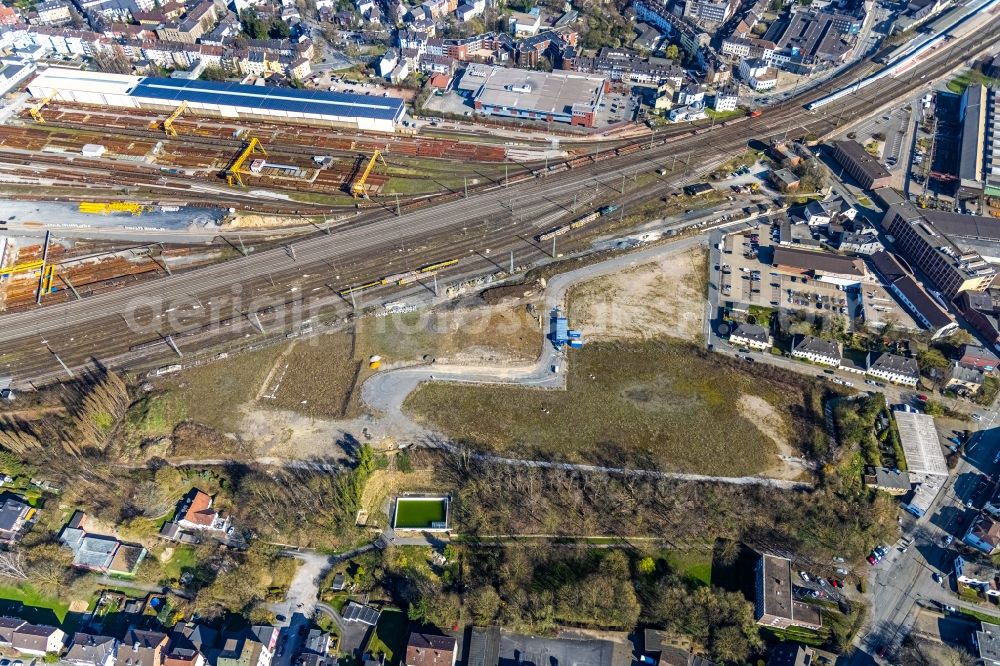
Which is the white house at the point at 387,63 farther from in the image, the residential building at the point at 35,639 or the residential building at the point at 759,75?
the residential building at the point at 35,639

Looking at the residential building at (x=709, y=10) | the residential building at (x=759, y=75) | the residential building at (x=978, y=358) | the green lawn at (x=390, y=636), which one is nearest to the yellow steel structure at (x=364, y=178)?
the green lawn at (x=390, y=636)

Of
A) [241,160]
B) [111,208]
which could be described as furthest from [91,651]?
[241,160]

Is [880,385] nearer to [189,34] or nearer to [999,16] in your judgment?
[999,16]

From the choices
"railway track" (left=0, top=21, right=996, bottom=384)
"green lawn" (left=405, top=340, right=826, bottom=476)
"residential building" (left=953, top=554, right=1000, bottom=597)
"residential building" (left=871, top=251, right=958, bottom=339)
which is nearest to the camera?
"residential building" (left=953, top=554, right=1000, bottom=597)

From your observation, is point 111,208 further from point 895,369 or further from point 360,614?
point 895,369

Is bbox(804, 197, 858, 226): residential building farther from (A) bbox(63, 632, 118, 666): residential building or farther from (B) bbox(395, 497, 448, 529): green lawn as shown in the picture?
(A) bbox(63, 632, 118, 666): residential building

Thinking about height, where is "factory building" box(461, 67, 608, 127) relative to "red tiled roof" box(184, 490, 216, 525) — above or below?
above

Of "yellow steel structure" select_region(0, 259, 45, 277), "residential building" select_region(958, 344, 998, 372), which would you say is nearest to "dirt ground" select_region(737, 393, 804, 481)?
"residential building" select_region(958, 344, 998, 372)
